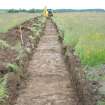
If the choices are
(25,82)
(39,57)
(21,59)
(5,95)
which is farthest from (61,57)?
(5,95)

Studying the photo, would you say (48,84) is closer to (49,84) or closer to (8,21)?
(49,84)

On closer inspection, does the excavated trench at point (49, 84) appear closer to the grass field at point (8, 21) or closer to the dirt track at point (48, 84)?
the dirt track at point (48, 84)

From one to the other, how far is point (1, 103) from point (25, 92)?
100 inches

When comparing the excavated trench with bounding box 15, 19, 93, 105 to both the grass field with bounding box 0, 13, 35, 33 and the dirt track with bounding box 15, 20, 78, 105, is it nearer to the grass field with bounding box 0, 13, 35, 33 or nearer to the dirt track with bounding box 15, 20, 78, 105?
the dirt track with bounding box 15, 20, 78, 105

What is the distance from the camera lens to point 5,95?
895 centimetres

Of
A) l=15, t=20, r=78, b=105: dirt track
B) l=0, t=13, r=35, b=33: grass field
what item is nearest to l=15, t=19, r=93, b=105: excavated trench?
l=15, t=20, r=78, b=105: dirt track

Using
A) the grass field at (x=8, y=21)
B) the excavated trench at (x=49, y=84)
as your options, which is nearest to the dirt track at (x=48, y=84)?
the excavated trench at (x=49, y=84)

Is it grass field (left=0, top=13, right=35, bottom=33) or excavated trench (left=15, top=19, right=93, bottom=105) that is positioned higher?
excavated trench (left=15, top=19, right=93, bottom=105)

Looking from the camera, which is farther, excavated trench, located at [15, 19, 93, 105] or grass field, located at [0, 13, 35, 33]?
grass field, located at [0, 13, 35, 33]

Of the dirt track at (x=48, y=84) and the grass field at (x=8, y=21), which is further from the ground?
the dirt track at (x=48, y=84)

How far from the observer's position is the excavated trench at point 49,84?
33.2 feet

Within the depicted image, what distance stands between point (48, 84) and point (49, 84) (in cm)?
3

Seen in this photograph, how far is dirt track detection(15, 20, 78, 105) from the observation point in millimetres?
10129

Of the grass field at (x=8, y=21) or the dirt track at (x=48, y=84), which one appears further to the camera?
the grass field at (x=8, y=21)
